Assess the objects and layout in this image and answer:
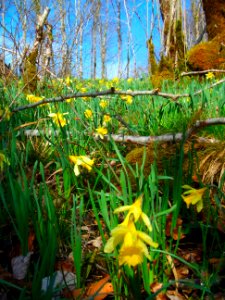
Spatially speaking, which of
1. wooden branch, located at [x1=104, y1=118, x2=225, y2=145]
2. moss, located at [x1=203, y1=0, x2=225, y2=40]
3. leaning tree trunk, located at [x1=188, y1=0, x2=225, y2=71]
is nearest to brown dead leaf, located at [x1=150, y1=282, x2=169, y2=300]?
wooden branch, located at [x1=104, y1=118, x2=225, y2=145]

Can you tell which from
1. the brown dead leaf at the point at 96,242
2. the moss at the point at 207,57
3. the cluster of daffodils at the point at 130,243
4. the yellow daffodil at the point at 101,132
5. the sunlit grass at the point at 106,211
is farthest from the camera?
the moss at the point at 207,57

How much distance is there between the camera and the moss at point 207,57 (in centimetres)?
521

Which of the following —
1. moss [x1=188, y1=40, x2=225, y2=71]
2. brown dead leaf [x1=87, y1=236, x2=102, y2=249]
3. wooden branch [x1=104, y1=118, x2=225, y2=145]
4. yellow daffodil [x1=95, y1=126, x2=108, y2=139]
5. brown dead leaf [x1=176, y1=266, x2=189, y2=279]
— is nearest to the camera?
brown dead leaf [x1=176, y1=266, x2=189, y2=279]

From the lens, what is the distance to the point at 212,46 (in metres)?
5.33

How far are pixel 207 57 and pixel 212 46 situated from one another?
0.22 m

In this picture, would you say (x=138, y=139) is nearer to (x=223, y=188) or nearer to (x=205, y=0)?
(x=223, y=188)

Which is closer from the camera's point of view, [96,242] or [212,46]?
[96,242]

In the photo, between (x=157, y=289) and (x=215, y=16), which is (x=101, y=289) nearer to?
(x=157, y=289)

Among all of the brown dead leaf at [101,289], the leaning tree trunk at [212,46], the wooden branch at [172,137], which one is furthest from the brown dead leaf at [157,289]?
the leaning tree trunk at [212,46]

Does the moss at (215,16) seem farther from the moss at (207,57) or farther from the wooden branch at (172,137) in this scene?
the wooden branch at (172,137)

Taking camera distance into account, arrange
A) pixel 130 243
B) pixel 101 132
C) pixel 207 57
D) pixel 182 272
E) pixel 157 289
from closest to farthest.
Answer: pixel 130 243, pixel 157 289, pixel 182 272, pixel 101 132, pixel 207 57

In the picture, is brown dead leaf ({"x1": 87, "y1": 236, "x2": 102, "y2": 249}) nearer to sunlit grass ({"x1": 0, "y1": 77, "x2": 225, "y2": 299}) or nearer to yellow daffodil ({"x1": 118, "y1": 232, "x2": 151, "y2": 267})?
sunlit grass ({"x1": 0, "y1": 77, "x2": 225, "y2": 299})

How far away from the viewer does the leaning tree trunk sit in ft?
17.2

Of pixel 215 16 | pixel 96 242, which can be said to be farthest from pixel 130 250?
pixel 215 16
